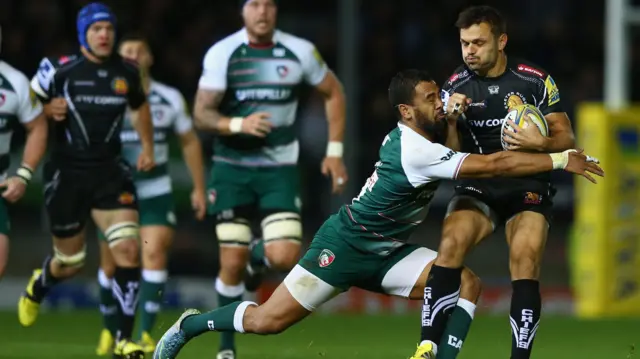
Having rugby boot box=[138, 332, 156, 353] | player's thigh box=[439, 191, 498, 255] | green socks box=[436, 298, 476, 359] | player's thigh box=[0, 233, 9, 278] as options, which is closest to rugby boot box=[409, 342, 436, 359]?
green socks box=[436, 298, 476, 359]

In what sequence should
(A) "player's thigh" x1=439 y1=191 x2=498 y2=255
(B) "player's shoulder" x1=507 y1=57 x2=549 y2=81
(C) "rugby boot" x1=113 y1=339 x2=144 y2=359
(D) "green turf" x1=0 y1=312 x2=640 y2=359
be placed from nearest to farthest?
(A) "player's thigh" x1=439 y1=191 x2=498 y2=255, (B) "player's shoulder" x1=507 y1=57 x2=549 y2=81, (C) "rugby boot" x1=113 y1=339 x2=144 y2=359, (D) "green turf" x1=0 y1=312 x2=640 y2=359

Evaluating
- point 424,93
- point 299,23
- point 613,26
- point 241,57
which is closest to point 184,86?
point 299,23

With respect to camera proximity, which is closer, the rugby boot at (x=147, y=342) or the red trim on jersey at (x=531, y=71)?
the red trim on jersey at (x=531, y=71)

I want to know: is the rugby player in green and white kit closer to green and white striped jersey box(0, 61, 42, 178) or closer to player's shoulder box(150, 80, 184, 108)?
green and white striped jersey box(0, 61, 42, 178)

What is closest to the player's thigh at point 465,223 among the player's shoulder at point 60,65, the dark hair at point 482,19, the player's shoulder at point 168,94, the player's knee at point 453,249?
the player's knee at point 453,249

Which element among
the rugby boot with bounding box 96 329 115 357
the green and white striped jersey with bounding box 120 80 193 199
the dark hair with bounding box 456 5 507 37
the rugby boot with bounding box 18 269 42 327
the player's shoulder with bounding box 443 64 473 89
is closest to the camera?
the dark hair with bounding box 456 5 507 37

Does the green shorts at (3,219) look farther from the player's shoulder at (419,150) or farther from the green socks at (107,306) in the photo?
the player's shoulder at (419,150)

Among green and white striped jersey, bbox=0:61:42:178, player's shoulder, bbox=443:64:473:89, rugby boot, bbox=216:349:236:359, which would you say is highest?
player's shoulder, bbox=443:64:473:89

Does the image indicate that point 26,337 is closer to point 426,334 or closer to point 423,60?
point 426,334

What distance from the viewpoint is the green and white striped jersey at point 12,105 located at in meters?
9.91

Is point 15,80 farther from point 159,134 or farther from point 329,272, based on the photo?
point 329,272

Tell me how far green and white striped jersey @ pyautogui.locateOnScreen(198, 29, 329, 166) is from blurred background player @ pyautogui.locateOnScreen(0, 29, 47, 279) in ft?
3.72

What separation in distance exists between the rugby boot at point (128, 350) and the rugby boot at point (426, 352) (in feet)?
7.33

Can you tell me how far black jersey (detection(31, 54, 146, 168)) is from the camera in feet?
32.9
